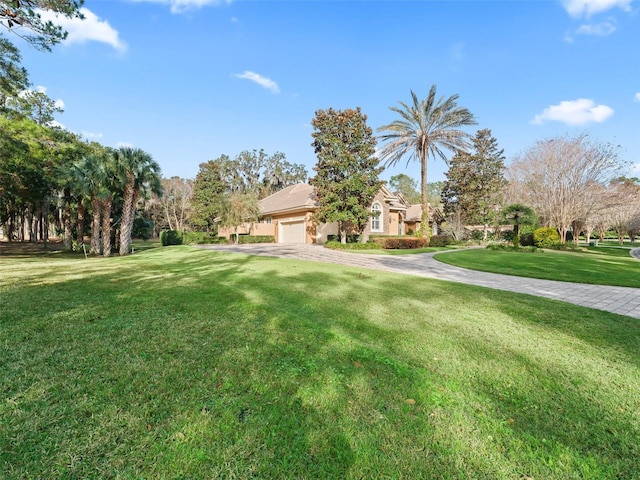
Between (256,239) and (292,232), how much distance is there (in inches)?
160

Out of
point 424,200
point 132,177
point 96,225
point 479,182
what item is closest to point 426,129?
point 424,200

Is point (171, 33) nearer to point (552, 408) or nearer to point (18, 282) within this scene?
point (18, 282)

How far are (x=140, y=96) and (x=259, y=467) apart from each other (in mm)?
19885

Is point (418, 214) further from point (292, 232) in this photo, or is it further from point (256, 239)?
point (256, 239)

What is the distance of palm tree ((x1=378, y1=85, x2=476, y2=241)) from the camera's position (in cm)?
2272

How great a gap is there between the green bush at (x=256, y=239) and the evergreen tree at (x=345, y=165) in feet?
34.3

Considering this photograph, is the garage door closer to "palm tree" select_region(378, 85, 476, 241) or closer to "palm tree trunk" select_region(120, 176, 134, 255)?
"palm tree" select_region(378, 85, 476, 241)

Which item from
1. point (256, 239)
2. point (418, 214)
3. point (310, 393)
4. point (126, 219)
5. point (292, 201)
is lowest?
point (310, 393)

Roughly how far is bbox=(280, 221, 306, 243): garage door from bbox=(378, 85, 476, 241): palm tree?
400 inches

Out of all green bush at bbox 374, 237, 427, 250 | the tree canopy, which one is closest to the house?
green bush at bbox 374, 237, 427, 250

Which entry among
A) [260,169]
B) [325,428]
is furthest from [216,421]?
[260,169]

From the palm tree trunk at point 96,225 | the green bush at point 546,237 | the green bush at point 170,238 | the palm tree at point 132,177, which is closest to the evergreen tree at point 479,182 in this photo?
the green bush at point 546,237

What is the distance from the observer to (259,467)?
1.77 metres

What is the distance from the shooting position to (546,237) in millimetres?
22797
